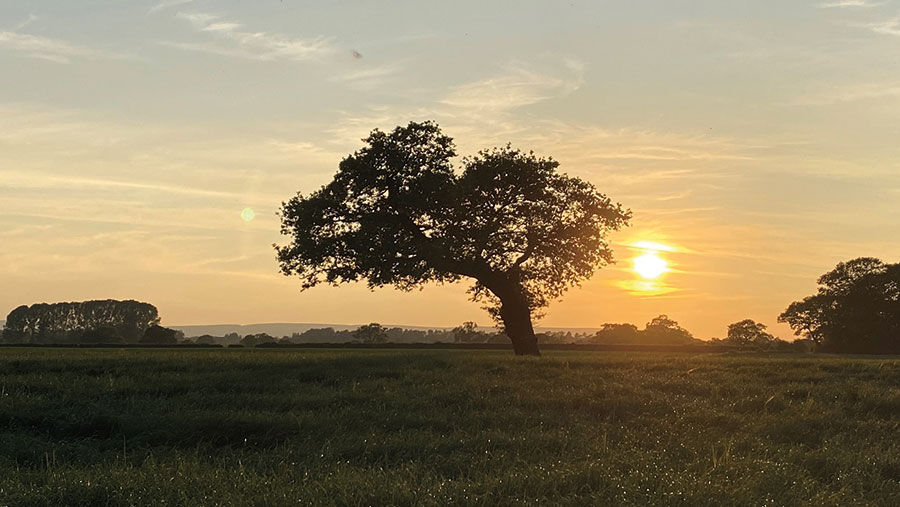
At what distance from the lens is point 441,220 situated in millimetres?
35125

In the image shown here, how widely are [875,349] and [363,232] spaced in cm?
6534

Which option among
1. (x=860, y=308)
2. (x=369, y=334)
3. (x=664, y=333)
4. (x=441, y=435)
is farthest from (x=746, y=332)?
(x=441, y=435)

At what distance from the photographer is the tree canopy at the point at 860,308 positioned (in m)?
74.2

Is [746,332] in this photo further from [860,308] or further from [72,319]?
[72,319]

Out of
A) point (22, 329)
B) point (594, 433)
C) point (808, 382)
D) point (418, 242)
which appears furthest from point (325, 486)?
point (22, 329)

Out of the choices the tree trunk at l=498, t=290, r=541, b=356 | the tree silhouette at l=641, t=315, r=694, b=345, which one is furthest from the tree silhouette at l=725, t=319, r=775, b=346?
the tree trunk at l=498, t=290, r=541, b=356

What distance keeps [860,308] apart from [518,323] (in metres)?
58.1

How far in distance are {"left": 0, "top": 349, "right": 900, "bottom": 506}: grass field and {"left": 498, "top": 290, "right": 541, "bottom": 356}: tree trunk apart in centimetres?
1564

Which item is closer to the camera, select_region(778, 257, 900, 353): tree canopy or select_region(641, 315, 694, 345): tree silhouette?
select_region(778, 257, 900, 353): tree canopy

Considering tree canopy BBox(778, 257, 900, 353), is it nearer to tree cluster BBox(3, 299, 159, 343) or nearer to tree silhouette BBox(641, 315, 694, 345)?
tree silhouette BBox(641, 315, 694, 345)

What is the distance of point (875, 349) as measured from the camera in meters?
73.2

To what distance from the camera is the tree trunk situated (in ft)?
121

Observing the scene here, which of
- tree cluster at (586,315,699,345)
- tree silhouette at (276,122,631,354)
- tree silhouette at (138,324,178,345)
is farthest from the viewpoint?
tree cluster at (586,315,699,345)

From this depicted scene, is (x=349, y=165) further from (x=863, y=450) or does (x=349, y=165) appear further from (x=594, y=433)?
(x=863, y=450)
